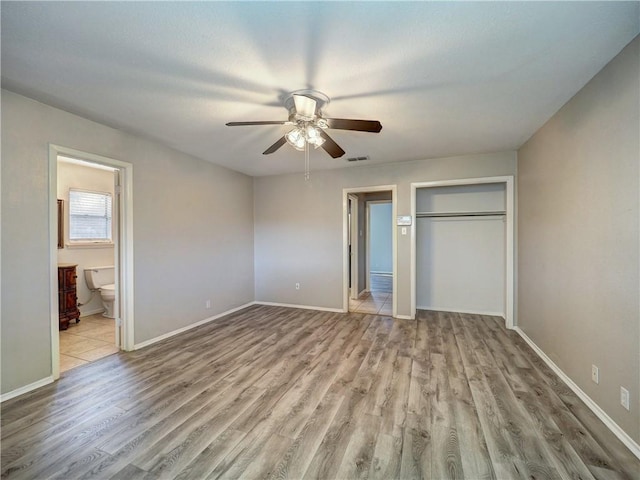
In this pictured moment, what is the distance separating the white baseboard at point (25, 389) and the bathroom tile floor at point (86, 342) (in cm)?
28

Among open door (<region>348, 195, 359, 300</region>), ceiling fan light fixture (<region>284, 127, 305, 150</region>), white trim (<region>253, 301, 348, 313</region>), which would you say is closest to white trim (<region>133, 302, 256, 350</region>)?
white trim (<region>253, 301, 348, 313</region>)

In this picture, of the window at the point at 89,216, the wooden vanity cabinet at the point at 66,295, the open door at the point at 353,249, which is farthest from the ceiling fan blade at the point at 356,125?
the window at the point at 89,216

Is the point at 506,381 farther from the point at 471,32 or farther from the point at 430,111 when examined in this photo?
the point at 471,32

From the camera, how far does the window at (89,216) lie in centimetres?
437

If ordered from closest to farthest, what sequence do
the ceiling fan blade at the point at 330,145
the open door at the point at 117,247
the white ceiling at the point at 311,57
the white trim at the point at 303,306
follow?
the white ceiling at the point at 311,57
the ceiling fan blade at the point at 330,145
the open door at the point at 117,247
the white trim at the point at 303,306

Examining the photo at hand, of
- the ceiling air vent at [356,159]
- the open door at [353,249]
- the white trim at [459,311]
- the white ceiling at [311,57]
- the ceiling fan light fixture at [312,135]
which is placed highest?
the ceiling air vent at [356,159]

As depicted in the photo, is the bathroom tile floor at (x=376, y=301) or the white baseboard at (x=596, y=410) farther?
the bathroom tile floor at (x=376, y=301)

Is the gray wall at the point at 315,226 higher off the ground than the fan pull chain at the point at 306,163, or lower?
lower

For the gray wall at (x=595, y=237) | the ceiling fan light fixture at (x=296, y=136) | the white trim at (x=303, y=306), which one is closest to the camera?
the gray wall at (x=595, y=237)

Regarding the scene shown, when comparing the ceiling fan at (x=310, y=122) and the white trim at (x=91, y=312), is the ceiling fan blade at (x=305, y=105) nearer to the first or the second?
the ceiling fan at (x=310, y=122)

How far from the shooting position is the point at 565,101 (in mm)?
2422

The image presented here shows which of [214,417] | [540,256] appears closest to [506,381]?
[540,256]

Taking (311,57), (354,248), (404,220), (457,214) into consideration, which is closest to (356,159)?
(404,220)

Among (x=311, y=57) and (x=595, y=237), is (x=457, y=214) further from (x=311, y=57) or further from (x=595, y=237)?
(x=311, y=57)
